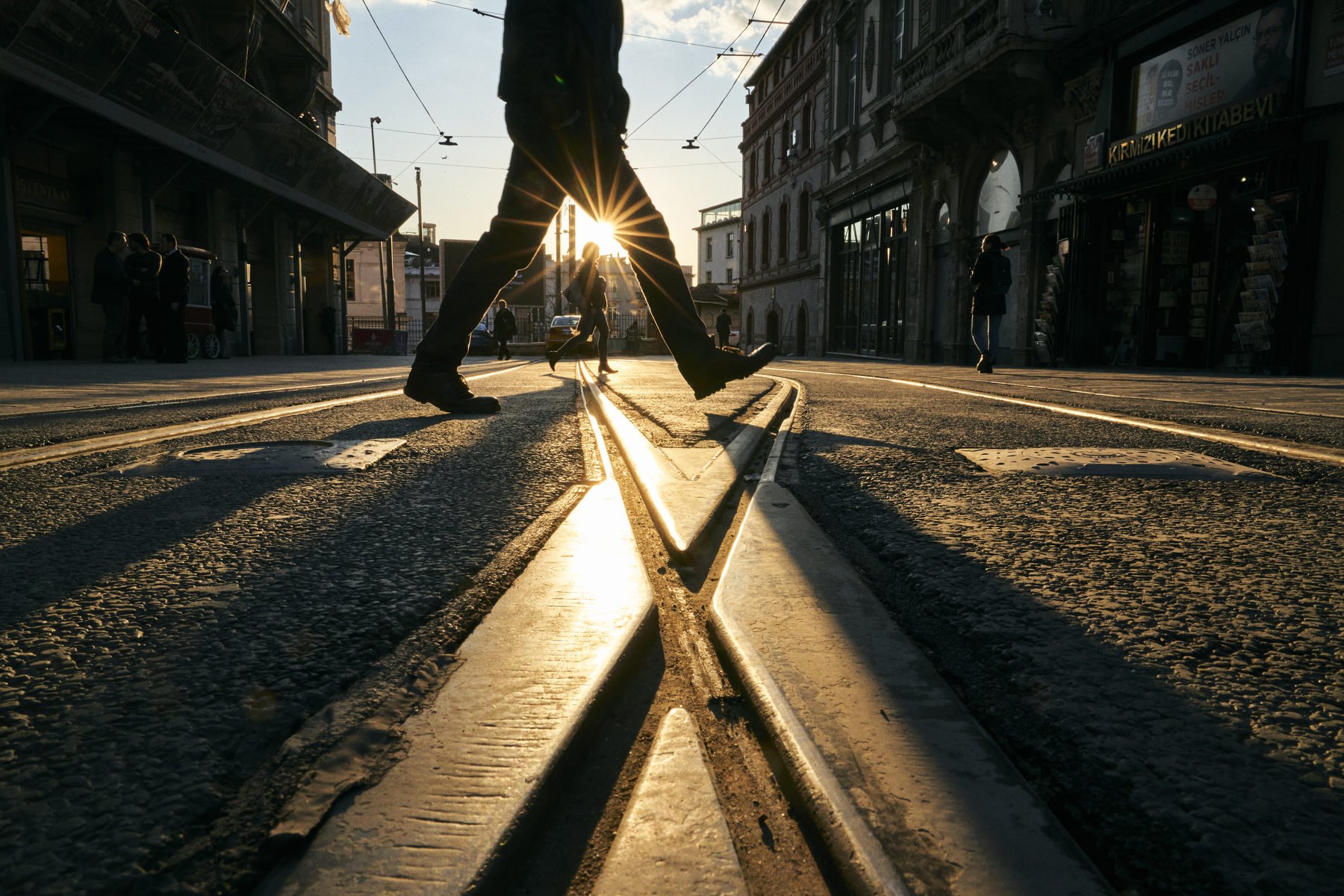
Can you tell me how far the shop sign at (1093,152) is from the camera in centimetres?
1429

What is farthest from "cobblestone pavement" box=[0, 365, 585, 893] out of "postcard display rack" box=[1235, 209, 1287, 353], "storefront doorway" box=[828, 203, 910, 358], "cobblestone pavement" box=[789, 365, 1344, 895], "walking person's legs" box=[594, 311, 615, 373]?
"storefront doorway" box=[828, 203, 910, 358]

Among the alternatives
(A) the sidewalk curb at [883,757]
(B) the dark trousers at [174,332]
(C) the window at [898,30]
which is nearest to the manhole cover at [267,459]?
(A) the sidewalk curb at [883,757]

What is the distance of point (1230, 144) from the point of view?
11.8m

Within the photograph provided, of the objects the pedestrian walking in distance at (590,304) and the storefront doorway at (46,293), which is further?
the storefront doorway at (46,293)

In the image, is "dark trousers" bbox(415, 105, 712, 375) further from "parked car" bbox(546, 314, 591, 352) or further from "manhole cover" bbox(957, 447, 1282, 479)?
"parked car" bbox(546, 314, 591, 352)

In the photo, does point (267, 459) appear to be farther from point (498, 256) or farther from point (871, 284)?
point (871, 284)

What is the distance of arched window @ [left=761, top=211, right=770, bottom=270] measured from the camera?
125 feet

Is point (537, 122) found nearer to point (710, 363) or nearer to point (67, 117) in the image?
point (710, 363)

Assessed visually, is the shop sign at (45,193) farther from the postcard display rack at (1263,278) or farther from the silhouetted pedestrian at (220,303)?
the postcard display rack at (1263,278)

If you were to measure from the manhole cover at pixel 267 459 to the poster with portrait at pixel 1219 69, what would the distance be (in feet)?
40.8

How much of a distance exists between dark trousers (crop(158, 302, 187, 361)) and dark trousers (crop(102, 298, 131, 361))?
0.58 metres

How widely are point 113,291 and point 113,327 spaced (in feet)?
2.35

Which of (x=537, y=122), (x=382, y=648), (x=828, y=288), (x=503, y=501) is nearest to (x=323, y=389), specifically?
(x=537, y=122)

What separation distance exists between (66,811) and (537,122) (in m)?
3.12
